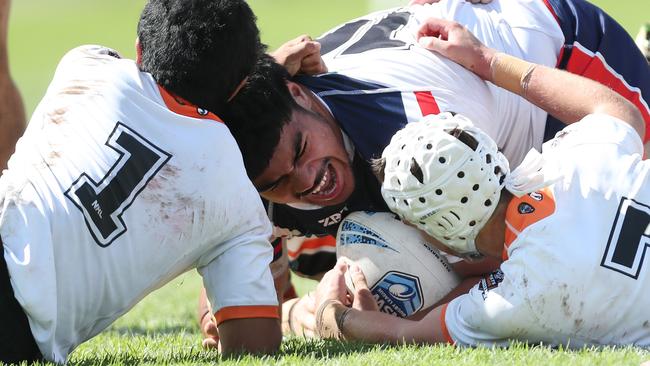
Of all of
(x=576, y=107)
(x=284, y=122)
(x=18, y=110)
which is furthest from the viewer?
(x=18, y=110)

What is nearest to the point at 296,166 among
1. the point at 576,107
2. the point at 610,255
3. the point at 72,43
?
the point at 576,107

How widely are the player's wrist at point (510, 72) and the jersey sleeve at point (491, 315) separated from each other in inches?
50.9

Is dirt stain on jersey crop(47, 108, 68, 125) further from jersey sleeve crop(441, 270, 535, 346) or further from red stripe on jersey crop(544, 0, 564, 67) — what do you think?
red stripe on jersey crop(544, 0, 564, 67)

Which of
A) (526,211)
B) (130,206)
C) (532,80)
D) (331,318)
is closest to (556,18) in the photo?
(532,80)

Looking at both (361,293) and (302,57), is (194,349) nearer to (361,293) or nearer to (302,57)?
(361,293)

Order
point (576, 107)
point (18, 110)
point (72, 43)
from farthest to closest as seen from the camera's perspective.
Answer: point (72, 43), point (18, 110), point (576, 107)

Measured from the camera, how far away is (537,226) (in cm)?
479

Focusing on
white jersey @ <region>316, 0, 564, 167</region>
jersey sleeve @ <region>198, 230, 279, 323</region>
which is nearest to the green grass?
jersey sleeve @ <region>198, 230, 279, 323</region>

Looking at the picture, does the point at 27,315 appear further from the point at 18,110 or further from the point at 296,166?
the point at 18,110

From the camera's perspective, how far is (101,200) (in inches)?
189

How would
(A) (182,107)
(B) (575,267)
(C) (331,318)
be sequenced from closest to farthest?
(B) (575,267) < (A) (182,107) < (C) (331,318)

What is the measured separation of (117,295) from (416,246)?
160cm

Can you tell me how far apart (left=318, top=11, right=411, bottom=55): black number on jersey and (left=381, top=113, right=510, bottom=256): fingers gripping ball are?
67.3 inches

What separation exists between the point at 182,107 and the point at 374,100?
146cm
